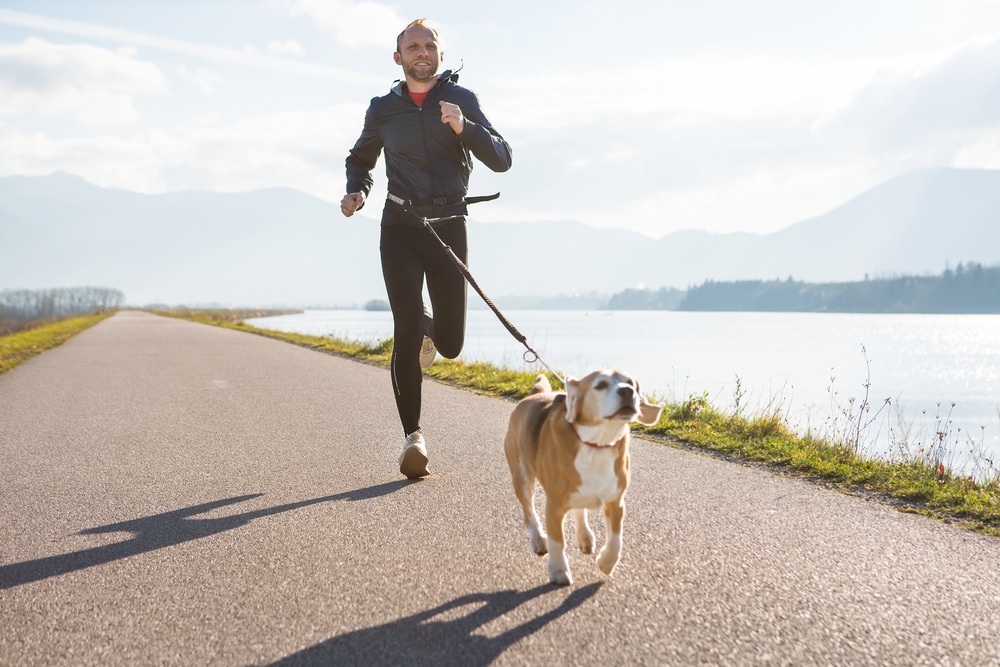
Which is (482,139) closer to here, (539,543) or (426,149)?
(426,149)

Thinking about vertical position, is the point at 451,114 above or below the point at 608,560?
above

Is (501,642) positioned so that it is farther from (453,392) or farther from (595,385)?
(453,392)

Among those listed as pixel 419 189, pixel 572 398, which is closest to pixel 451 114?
pixel 419 189

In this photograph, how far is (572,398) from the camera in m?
2.83

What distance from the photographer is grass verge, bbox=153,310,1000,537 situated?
15.2ft

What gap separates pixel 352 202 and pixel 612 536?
2927mm

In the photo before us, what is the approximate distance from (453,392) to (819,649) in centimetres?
806

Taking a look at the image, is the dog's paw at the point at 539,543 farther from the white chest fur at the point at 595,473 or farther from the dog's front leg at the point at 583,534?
the white chest fur at the point at 595,473

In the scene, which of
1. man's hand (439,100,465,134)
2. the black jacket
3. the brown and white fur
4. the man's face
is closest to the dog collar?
the brown and white fur

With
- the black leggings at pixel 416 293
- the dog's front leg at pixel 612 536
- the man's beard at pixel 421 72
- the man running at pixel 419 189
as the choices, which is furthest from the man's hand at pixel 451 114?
the dog's front leg at pixel 612 536

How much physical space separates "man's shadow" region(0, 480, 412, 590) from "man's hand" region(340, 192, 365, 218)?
70.0 inches

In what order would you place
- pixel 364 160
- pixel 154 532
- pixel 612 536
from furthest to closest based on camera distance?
1. pixel 364 160
2. pixel 154 532
3. pixel 612 536

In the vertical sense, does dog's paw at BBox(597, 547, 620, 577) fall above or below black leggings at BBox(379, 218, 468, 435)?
below

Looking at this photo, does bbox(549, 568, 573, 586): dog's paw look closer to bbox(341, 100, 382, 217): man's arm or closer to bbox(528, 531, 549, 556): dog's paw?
bbox(528, 531, 549, 556): dog's paw
